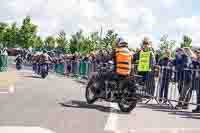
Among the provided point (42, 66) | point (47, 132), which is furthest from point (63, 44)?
point (47, 132)

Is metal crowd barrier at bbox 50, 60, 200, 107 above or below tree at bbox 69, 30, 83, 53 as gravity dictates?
below

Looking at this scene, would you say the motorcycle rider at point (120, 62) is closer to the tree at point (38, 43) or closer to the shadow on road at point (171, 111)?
the shadow on road at point (171, 111)

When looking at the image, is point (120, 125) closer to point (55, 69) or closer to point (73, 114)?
point (73, 114)

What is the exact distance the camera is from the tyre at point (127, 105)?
12508 mm

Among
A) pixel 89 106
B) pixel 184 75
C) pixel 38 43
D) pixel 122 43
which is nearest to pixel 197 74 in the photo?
pixel 184 75

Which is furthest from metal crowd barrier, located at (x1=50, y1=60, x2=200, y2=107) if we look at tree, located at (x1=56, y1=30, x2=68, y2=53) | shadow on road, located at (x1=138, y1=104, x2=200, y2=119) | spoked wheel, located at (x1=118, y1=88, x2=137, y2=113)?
tree, located at (x1=56, y1=30, x2=68, y2=53)

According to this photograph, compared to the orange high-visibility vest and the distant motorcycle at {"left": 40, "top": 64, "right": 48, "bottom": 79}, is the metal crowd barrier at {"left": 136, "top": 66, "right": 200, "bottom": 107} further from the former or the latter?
the distant motorcycle at {"left": 40, "top": 64, "right": 48, "bottom": 79}

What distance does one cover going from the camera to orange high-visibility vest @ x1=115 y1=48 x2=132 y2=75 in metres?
12.8

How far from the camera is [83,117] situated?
35.2 ft

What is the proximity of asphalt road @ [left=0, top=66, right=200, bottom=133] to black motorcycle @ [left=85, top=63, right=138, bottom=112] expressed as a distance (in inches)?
9.6

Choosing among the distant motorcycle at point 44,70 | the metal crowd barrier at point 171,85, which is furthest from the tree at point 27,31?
the metal crowd barrier at point 171,85

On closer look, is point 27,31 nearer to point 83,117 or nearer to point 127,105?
point 127,105

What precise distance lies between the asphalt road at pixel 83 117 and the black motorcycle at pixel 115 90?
243 millimetres

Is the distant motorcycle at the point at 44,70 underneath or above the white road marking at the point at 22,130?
above
